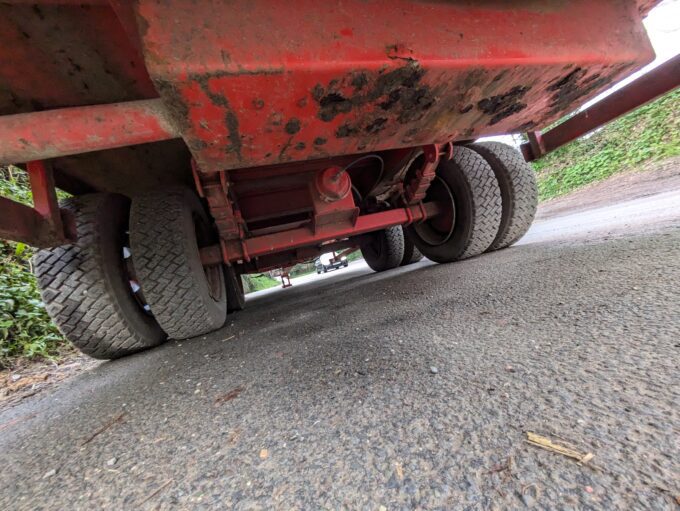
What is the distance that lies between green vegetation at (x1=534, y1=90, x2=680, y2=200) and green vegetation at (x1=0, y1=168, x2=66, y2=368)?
→ 37.8ft

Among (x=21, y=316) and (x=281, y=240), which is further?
(x=21, y=316)

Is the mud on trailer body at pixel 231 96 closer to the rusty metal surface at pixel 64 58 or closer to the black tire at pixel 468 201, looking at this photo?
the rusty metal surface at pixel 64 58

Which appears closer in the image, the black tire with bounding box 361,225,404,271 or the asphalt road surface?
the asphalt road surface

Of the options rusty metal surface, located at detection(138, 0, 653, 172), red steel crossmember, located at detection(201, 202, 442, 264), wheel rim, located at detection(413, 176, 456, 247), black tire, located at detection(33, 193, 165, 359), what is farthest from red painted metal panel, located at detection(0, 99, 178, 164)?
wheel rim, located at detection(413, 176, 456, 247)

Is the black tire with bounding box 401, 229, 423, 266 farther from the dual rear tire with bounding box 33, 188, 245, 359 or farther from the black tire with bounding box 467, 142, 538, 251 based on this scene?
the dual rear tire with bounding box 33, 188, 245, 359

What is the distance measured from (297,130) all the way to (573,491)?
89 cm

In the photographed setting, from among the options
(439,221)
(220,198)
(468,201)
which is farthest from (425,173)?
(220,198)

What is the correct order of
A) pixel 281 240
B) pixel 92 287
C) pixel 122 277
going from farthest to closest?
pixel 281 240
pixel 122 277
pixel 92 287

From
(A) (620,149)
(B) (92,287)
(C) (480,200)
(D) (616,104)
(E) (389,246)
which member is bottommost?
(E) (389,246)

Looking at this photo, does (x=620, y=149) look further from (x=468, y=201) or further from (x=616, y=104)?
(x=616, y=104)

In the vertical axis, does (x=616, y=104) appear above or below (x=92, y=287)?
above

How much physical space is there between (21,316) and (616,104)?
4809 mm

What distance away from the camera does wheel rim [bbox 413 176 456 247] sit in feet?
8.96

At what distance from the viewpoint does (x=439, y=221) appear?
2.96 m
